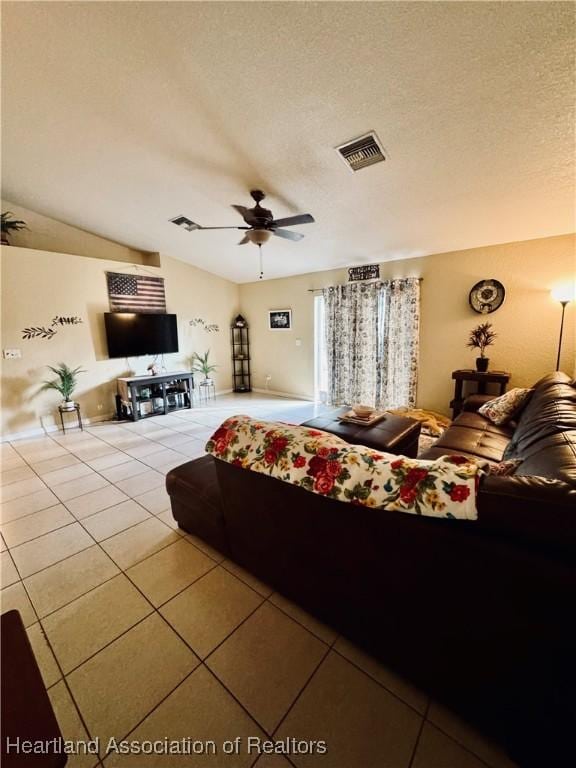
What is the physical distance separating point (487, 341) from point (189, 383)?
188 inches

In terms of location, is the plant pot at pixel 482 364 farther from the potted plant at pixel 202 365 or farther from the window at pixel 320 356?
the potted plant at pixel 202 365

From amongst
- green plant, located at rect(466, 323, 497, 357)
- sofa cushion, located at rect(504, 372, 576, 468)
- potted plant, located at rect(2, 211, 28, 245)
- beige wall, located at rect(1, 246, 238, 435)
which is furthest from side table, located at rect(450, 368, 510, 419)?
potted plant, located at rect(2, 211, 28, 245)

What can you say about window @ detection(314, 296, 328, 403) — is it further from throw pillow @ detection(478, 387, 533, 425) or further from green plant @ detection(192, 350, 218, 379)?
throw pillow @ detection(478, 387, 533, 425)

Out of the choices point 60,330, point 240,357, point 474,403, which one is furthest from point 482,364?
point 60,330

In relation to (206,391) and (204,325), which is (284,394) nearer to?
(206,391)

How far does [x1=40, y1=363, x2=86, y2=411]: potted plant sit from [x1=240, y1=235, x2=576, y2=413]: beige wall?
4.02m

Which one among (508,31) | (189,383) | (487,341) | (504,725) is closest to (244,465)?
(504,725)

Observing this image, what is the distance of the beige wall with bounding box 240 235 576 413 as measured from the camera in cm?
359

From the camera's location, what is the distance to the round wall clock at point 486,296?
388cm

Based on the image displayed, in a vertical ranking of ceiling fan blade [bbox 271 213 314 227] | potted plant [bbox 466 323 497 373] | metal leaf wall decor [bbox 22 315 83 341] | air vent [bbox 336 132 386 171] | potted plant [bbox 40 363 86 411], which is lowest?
potted plant [bbox 40 363 86 411]

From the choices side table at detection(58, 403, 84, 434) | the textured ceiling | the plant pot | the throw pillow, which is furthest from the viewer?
side table at detection(58, 403, 84, 434)

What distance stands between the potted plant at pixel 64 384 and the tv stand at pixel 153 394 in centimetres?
69

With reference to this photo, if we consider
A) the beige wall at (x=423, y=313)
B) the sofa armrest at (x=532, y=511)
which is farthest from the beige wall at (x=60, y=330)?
the sofa armrest at (x=532, y=511)

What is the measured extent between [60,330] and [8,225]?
1.41 m
